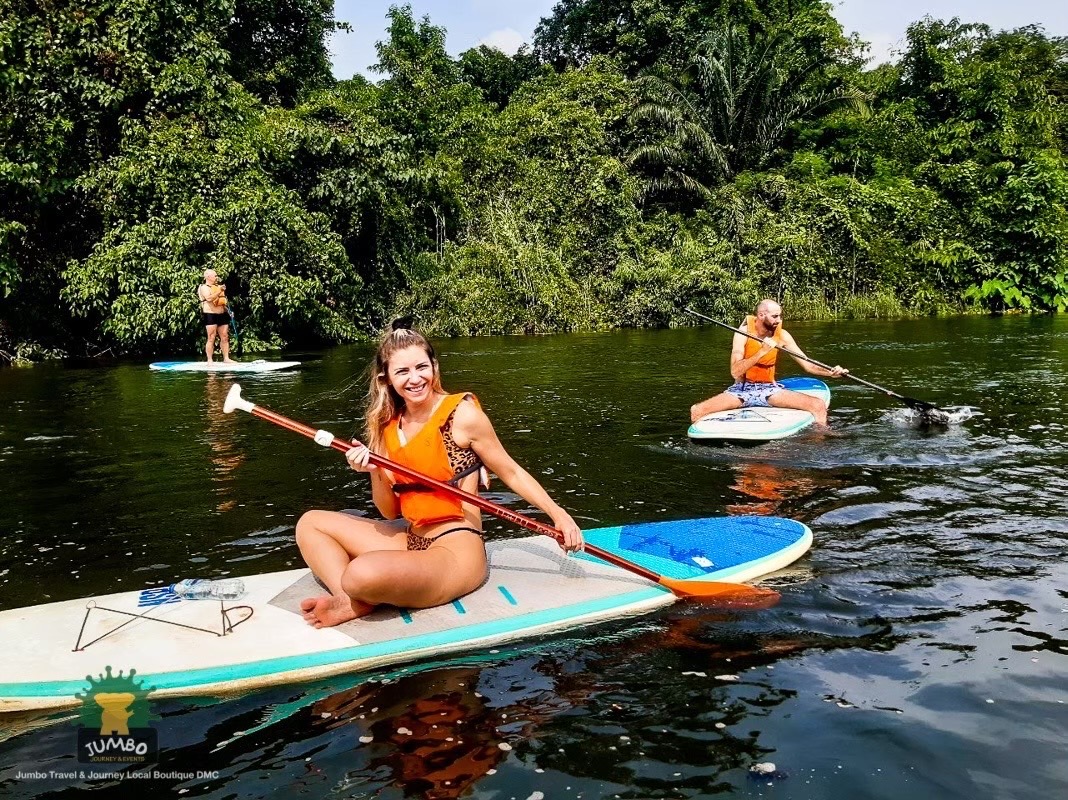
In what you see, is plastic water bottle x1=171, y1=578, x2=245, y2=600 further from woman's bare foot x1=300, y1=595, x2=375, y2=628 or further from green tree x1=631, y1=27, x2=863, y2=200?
green tree x1=631, y1=27, x2=863, y2=200

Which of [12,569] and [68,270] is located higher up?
[68,270]

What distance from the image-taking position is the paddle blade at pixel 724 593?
3.73m

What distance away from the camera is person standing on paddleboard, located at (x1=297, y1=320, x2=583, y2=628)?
3357 millimetres

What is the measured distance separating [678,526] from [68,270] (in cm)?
1465

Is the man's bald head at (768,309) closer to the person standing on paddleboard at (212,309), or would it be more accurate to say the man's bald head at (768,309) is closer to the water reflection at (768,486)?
the water reflection at (768,486)

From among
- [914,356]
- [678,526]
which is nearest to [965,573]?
[678,526]

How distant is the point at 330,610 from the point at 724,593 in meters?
1.73

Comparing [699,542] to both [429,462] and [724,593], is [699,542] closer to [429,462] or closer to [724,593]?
[724,593]

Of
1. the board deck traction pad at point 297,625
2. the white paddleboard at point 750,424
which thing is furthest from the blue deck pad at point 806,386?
the board deck traction pad at point 297,625

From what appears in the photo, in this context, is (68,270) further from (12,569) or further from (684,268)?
(684,268)

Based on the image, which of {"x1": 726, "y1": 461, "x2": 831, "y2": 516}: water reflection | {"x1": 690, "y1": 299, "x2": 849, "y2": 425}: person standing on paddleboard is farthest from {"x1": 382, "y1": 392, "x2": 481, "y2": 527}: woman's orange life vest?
{"x1": 690, "y1": 299, "x2": 849, "y2": 425}: person standing on paddleboard

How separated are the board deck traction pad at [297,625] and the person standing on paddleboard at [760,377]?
12.6 feet

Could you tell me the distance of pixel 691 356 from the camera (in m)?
14.3

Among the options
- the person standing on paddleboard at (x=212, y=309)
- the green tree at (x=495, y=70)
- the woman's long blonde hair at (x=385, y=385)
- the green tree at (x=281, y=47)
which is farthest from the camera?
the green tree at (x=495, y=70)
